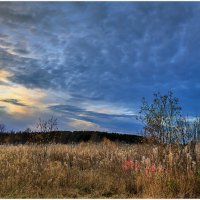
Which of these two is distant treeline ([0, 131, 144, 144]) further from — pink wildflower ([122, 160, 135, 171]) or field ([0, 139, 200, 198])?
field ([0, 139, 200, 198])

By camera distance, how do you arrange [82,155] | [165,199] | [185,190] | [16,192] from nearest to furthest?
[165,199] < [185,190] < [16,192] < [82,155]

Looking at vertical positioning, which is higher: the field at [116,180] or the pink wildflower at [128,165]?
the pink wildflower at [128,165]

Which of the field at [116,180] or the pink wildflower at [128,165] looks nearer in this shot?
the field at [116,180]

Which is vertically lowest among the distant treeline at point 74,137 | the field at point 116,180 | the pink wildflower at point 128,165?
the field at point 116,180

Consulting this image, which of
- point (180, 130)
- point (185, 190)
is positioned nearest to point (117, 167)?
point (180, 130)

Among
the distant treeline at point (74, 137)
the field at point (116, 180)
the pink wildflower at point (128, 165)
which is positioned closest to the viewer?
the field at point (116, 180)

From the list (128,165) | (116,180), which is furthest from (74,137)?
(116,180)

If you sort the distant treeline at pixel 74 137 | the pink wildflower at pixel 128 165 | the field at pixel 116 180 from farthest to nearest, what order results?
the distant treeline at pixel 74 137 < the pink wildflower at pixel 128 165 < the field at pixel 116 180

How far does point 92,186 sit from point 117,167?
178cm

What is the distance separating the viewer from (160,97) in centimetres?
1509

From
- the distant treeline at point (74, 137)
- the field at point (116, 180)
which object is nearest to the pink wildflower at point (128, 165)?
the field at point (116, 180)

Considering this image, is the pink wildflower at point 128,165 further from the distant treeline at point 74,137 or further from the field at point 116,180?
the distant treeline at point 74,137

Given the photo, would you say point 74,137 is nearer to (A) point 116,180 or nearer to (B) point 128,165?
(B) point 128,165

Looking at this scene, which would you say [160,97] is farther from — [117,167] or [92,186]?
[92,186]
